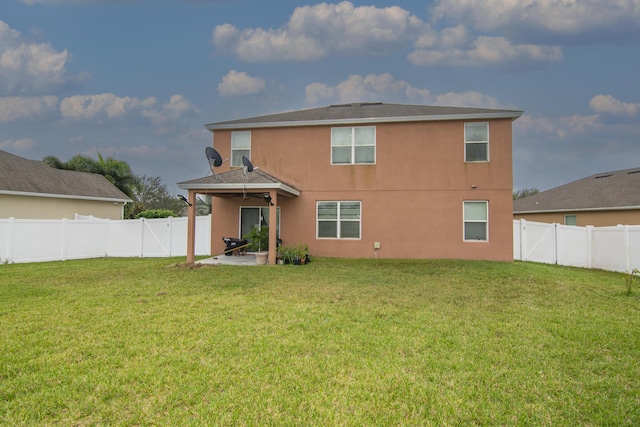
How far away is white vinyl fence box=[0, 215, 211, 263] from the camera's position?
1281 cm

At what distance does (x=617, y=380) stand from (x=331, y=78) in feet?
62.9

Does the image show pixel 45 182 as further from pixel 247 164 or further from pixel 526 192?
pixel 526 192

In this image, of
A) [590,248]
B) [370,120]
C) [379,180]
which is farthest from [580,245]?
[370,120]

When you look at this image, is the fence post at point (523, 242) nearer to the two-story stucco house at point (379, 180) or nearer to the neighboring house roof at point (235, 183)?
the two-story stucco house at point (379, 180)

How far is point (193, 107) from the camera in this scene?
23.8 m

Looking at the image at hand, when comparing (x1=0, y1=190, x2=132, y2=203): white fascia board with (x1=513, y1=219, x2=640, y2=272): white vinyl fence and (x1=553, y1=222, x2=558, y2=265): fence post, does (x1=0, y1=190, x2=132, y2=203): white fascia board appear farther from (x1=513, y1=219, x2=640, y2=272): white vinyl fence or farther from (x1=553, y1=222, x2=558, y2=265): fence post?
(x1=553, y1=222, x2=558, y2=265): fence post

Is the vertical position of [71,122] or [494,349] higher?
[71,122]

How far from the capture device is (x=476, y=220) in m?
12.9

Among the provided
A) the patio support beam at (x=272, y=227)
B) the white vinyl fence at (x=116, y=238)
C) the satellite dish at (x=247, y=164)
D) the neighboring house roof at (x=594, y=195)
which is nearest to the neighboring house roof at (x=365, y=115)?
the satellite dish at (x=247, y=164)

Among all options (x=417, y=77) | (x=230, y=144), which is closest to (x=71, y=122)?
(x=230, y=144)

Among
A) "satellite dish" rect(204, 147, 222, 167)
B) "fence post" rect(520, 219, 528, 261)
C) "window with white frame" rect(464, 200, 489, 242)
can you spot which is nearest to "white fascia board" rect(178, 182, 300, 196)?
"satellite dish" rect(204, 147, 222, 167)

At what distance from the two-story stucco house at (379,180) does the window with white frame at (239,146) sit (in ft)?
0.13

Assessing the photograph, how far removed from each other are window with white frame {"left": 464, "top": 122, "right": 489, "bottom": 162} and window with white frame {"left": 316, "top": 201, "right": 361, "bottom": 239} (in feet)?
15.1

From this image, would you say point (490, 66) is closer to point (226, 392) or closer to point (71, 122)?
point (226, 392)
